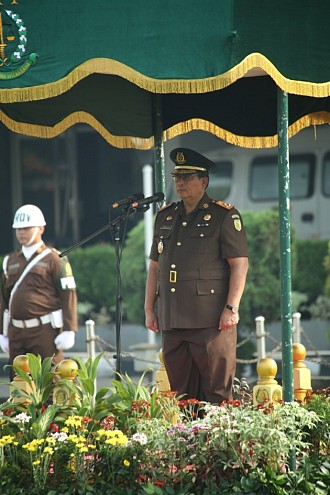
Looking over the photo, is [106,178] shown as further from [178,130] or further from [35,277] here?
[178,130]

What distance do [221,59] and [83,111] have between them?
2625 mm

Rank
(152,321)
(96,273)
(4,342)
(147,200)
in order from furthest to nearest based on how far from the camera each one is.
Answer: (96,273)
(4,342)
(152,321)
(147,200)

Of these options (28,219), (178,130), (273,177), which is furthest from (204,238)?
(273,177)

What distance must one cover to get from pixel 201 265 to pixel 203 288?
15 cm

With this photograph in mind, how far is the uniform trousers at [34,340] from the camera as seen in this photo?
34.2 feet

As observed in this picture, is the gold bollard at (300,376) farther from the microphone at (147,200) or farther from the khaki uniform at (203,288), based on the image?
the microphone at (147,200)

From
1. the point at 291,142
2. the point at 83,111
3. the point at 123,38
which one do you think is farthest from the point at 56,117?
the point at 291,142

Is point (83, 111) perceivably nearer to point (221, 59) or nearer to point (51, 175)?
point (221, 59)

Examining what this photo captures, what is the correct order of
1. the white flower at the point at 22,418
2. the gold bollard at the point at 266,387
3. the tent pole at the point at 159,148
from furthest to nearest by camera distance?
the tent pole at the point at 159,148 → the gold bollard at the point at 266,387 → the white flower at the point at 22,418

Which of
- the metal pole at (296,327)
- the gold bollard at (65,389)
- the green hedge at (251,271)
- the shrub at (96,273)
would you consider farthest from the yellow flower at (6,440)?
the shrub at (96,273)

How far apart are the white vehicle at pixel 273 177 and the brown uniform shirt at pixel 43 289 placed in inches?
373

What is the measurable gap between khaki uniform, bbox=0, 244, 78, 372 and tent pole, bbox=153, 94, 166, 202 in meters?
1.58

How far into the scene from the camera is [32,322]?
1044 cm

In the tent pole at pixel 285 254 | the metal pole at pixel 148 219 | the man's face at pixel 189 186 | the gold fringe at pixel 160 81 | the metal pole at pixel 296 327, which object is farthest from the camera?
the metal pole at pixel 148 219
